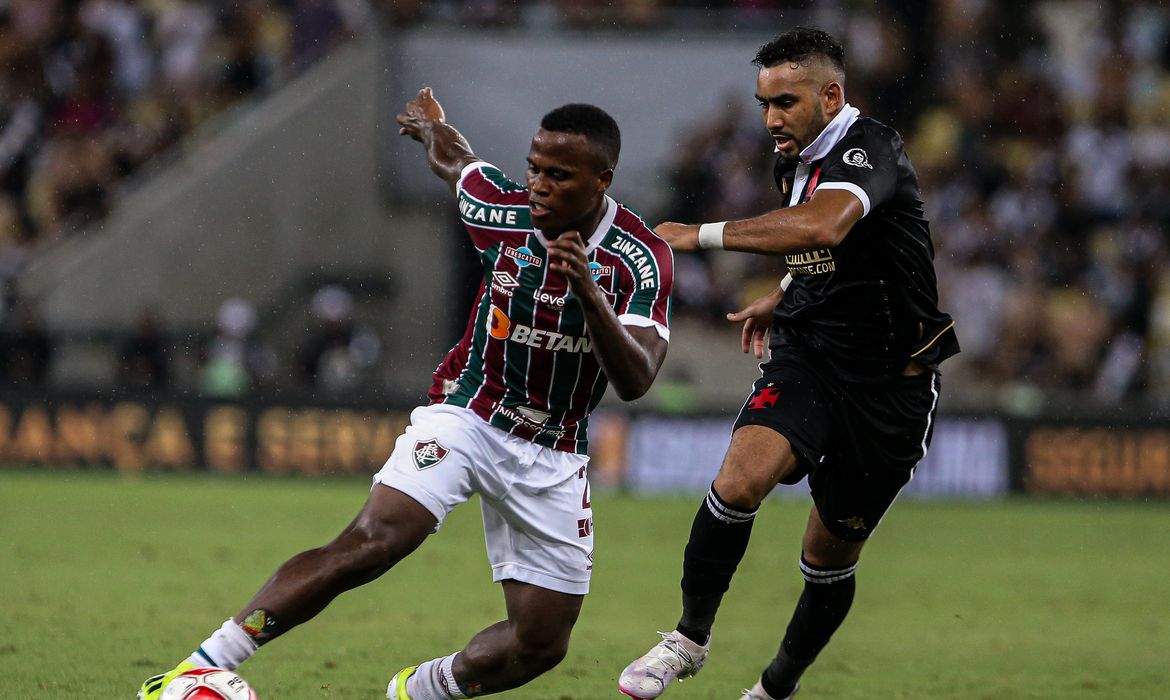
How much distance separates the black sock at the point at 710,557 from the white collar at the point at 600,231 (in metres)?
1.23

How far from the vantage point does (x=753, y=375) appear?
70.3 ft

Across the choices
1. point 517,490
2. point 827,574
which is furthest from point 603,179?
point 827,574

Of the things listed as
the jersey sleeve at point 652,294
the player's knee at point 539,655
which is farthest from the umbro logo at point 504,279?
the player's knee at point 539,655

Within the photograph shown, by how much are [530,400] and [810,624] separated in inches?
78.5

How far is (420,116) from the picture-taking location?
24.2 ft

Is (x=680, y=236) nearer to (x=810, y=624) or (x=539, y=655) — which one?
(x=539, y=655)

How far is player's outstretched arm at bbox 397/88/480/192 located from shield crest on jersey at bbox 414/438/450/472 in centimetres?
126

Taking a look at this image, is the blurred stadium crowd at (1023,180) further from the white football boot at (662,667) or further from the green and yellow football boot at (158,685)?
the green and yellow football boot at (158,685)

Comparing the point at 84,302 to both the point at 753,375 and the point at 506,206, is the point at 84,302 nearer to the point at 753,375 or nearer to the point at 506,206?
the point at 753,375

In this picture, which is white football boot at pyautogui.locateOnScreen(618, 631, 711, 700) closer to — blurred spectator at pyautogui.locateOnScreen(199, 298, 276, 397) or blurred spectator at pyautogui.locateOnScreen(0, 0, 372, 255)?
blurred spectator at pyautogui.locateOnScreen(199, 298, 276, 397)

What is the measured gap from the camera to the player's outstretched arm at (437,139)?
23.0 feet

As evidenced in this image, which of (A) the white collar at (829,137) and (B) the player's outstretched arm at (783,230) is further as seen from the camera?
(A) the white collar at (829,137)

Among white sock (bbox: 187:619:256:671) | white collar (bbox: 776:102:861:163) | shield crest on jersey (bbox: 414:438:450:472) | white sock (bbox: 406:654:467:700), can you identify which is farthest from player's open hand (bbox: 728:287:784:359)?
white sock (bbox: 187:619:256:671)

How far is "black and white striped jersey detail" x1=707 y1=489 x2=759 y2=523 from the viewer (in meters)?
6.75
